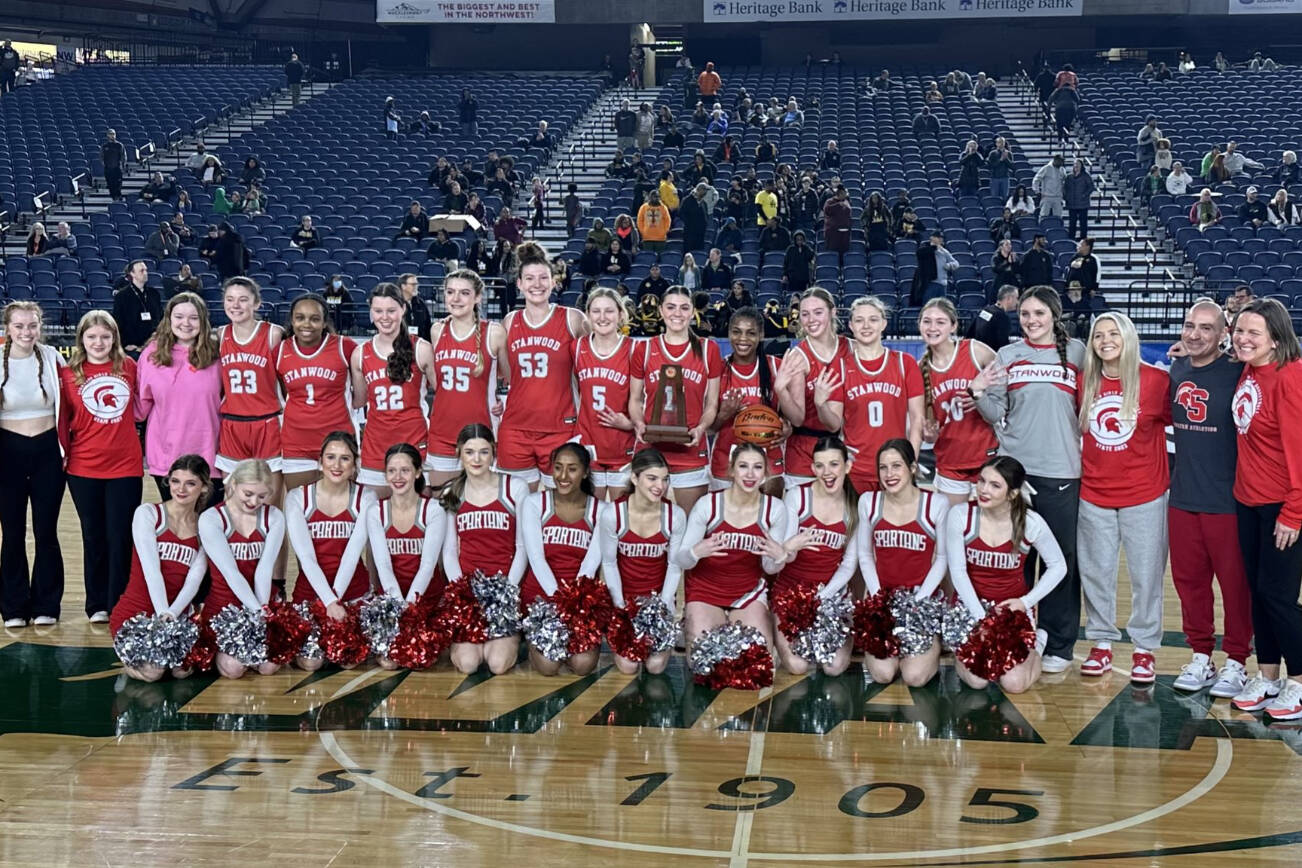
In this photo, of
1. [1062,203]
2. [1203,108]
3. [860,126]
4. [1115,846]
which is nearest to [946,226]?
[1062,203]

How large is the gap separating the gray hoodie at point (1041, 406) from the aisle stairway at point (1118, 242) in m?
9.31

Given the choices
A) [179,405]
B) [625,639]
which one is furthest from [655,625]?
[179,405]

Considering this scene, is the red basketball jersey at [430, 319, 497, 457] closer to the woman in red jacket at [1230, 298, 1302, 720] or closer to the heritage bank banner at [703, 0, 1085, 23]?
the woman in red jacket at [1230, 298, 1302, 720]

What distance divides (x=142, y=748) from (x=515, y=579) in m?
1.61

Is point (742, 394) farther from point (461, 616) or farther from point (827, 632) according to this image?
point (461, 616)

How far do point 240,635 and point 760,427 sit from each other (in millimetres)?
2284

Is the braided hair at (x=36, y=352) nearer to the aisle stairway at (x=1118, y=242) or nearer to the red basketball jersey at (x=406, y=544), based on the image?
the red basketball jersey at (x=406, y=544)

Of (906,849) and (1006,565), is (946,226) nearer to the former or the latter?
(1006,565)

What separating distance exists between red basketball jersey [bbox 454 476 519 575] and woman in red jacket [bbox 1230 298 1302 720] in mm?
2903

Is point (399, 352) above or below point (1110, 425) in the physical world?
above

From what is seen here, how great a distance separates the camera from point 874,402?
601 cm

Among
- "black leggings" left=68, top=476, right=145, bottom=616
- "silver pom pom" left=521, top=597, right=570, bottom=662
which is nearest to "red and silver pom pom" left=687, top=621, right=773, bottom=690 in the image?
"silver pom pom" left=521, top=597, right=570, bottom=662

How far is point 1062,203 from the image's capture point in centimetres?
1661

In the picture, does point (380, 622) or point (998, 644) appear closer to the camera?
point (998, 644)
